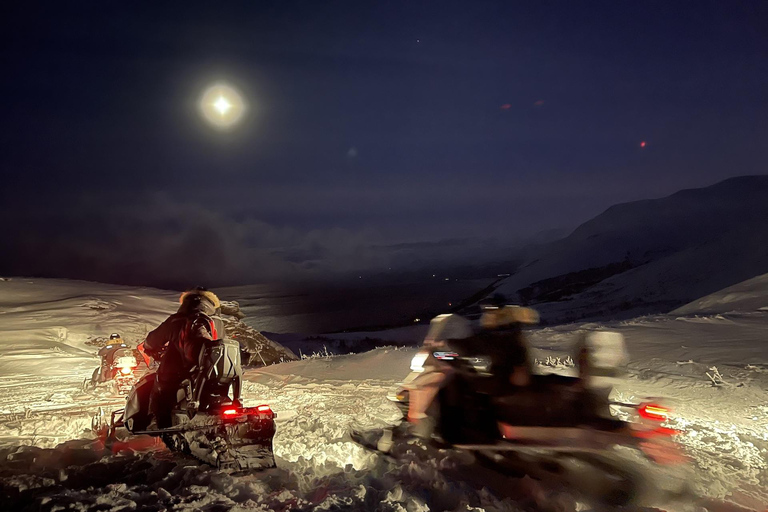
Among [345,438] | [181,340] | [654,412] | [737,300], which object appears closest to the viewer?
[654,412]

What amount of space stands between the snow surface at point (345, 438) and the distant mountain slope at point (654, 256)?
89.5 ft

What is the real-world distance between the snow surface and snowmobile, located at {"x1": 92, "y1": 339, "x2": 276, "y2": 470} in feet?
0.59

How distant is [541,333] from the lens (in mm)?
16062

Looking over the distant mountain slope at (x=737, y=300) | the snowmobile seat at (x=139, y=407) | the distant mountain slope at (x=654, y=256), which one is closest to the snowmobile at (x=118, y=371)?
the snowmobile seat at (x=139, y=407)

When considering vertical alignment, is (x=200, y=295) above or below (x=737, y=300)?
above

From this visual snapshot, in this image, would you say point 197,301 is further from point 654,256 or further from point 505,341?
point 654,256

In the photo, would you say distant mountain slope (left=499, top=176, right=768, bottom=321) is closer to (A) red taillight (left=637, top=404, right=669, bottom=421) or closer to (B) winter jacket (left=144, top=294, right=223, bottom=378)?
(A) red taillight (left=637, top=404, right=669, bottom=421)

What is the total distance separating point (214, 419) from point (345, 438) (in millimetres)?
1512

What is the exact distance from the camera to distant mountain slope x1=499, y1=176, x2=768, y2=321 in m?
40.8

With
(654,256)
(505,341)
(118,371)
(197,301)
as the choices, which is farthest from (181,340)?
(654,256)

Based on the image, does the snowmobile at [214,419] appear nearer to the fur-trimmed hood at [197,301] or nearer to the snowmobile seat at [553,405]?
the fur-trimmed hood at [197,301]

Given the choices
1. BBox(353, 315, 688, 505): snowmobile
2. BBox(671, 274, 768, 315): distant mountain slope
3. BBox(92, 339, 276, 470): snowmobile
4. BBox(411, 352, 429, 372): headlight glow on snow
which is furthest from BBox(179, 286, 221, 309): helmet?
BBox(671, 274, 768, 315): distant mountain slope

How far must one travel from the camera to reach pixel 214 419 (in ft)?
17.0

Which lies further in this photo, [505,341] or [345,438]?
[345,438]
